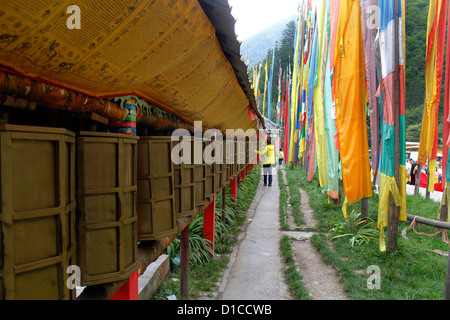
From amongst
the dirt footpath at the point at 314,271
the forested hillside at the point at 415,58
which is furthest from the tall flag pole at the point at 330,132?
the forested hillside at the point at 415,58

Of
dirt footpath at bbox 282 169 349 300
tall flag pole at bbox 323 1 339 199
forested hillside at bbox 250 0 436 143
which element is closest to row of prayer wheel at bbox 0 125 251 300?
dirt footpath at bbox 282 169 349 300

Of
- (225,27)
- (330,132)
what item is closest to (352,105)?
(330,132)

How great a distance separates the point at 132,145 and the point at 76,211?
1.58 ft

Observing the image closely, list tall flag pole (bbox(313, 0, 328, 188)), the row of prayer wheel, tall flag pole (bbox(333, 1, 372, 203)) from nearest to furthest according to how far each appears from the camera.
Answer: the row of prayer wheel, tall flag pole (bbox(333, 1, 372, 203)), tall flag pole (bbox(313, 0, 328, 188))

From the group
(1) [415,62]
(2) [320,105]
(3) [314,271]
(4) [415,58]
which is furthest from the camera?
(1) [415,62]

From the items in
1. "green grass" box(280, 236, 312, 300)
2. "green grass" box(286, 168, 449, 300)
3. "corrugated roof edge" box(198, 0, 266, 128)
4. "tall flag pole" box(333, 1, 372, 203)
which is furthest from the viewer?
"tall flag pole" box(333, 1, 372, 203)

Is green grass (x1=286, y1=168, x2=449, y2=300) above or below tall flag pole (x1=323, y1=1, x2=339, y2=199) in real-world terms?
below

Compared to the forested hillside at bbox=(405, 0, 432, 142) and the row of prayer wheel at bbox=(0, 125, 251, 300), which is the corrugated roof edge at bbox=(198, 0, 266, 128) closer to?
the row of prayer wheel at bbox=(0, 125, 251, 300)

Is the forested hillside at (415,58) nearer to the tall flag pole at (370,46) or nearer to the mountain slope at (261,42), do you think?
the tall flag pole at (370,46)

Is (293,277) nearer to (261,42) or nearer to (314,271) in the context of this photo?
(314,271)

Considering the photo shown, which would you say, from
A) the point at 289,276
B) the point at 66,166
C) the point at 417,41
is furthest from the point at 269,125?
the point at 66,166

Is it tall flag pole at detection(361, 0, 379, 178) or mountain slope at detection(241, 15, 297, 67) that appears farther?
mountain slope at detection(241, 15, 297, 67)
